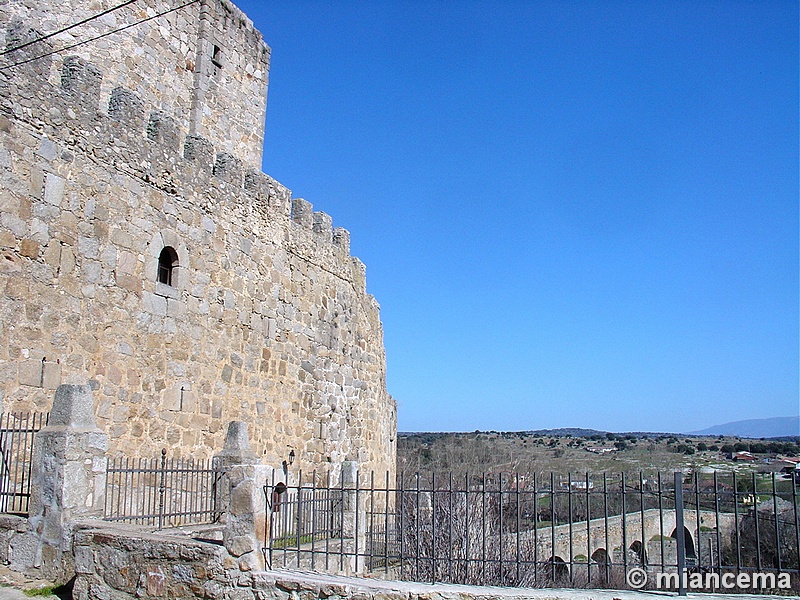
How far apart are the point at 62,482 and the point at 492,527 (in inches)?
250

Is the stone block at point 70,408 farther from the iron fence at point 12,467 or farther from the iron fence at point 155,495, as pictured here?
the iron fence at point 155,495

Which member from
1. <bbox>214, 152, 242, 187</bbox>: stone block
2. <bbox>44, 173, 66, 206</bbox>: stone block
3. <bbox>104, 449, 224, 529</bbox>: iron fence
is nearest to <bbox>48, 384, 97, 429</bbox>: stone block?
<bbox>104, 449, 224, 529</bbox>: iron fence

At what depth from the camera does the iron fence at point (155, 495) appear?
27.8 feet

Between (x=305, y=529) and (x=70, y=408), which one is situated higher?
(x=70, y=408)

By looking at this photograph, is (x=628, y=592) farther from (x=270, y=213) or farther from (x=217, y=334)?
(x=270, y=213)

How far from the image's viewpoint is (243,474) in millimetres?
6762

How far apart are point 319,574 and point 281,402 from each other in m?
7.33

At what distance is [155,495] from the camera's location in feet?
28.9

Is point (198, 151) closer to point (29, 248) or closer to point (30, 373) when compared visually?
point (29, 248)

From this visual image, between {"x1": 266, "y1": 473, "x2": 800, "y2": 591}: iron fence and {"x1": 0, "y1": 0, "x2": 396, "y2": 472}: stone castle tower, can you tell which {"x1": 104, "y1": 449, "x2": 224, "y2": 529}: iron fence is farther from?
{"x1": 266, "y1": 473, "x2": 800, "y2": 591}: iron fence

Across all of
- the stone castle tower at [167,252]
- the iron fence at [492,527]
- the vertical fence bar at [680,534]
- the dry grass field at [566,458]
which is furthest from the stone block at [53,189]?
the vertical fence bar at [680,534]

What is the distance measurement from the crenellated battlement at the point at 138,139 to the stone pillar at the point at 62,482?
12.4 ft

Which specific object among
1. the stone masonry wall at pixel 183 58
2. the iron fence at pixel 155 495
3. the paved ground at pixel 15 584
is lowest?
the paved ground at pixel 15 584

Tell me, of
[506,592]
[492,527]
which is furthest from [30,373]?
[492,527]
